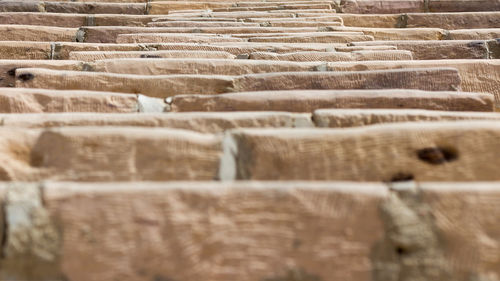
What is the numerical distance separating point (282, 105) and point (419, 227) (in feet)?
2.09

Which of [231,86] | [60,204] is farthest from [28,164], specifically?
[231,86]

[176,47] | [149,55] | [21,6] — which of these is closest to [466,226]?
[149,55]

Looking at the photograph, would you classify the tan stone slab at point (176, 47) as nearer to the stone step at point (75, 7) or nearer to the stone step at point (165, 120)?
the stone step at point (165, 120)

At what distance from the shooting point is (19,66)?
1955 mm

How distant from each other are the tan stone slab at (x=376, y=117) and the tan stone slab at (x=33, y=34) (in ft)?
5.60

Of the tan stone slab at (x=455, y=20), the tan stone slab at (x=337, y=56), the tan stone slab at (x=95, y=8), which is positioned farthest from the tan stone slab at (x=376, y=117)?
the tan stone slab at (x=95, y=8)

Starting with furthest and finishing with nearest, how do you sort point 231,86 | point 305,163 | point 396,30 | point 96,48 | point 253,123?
1. point 396,30
2. point 96,48
3. point 231,86
4. point 253,123
5. point 305,163

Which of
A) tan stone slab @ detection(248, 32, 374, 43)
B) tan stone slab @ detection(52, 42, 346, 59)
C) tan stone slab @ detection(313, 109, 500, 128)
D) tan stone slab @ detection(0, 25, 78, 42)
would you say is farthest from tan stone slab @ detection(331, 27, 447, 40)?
tan stone slab @ detection(0, 25, 78, 42)

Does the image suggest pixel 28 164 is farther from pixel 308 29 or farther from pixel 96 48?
pixel 308 29

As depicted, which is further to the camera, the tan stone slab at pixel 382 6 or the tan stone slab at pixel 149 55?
the tan stone slab at pixel 382 6

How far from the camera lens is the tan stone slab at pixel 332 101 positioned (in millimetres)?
1579

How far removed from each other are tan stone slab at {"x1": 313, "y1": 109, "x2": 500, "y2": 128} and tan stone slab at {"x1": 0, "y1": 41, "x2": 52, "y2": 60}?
1467mm

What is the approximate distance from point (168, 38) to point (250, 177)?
1393 mm

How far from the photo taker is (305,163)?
125 cm
